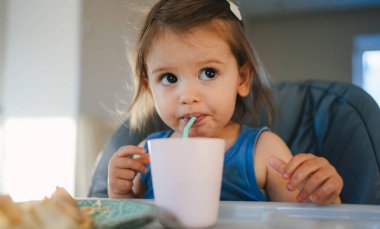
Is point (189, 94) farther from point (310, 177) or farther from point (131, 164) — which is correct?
point (310, 177)

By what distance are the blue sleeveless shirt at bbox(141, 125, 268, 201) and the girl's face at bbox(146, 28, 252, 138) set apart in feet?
0.36

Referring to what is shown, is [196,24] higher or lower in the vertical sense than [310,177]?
higher

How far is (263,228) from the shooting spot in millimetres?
516

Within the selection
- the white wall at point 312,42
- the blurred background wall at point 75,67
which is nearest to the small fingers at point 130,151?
the blurred background wall at point 75,67

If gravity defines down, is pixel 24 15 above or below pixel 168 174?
above

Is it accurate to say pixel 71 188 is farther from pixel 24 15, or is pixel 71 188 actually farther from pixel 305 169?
pixel 305 169

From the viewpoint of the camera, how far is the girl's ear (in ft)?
3.30

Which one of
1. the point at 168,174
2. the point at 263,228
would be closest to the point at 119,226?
the point at 168,174

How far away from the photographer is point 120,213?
0.46 metres

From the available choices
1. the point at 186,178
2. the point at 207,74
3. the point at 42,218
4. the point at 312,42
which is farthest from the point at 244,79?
the point at 312,42

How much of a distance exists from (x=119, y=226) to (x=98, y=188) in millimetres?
781

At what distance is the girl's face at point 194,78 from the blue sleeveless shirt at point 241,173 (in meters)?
0.11

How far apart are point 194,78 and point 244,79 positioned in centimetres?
25

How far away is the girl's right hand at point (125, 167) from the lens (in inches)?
30.0
